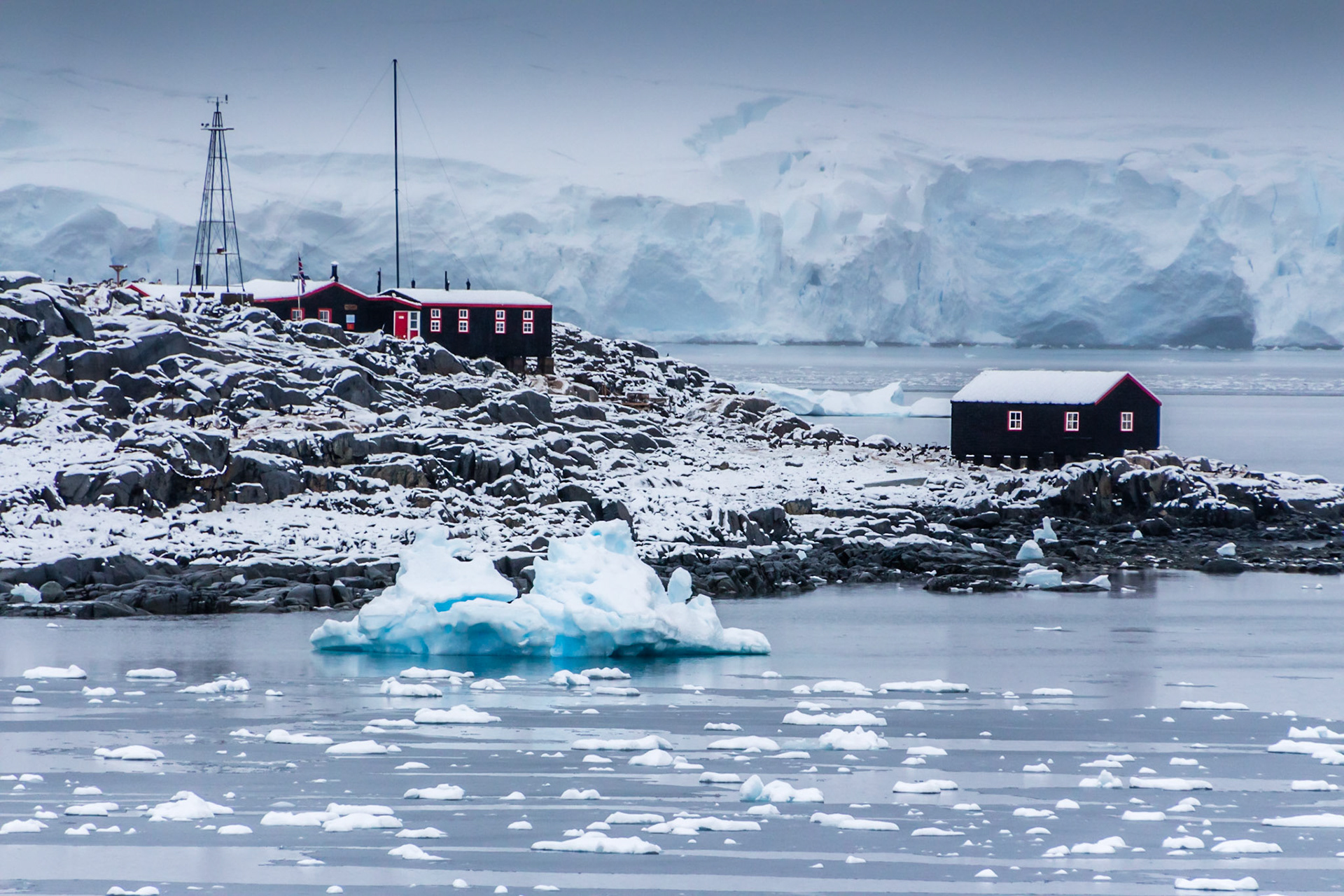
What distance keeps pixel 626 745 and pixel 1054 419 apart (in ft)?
92.2

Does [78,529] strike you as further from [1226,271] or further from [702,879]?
[1226,271]

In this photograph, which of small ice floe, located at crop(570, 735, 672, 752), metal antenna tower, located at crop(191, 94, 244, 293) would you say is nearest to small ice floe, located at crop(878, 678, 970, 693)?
small ice floe, located at crop(570, 735, 672, 752)

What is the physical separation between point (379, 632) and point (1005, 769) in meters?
10.2

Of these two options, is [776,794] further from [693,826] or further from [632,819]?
[632,819]

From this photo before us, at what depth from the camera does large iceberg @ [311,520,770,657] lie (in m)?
21.2

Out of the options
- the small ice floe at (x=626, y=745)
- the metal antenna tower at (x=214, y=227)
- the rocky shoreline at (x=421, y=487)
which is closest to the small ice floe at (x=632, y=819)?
the small ice floe at (x=626, y=745)

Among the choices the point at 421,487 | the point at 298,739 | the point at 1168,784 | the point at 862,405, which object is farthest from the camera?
the point at 862,405

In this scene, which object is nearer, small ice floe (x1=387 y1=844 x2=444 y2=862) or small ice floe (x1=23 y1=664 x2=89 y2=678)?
small ice floe (x1=387 y1=844 x2=444 y2=862)

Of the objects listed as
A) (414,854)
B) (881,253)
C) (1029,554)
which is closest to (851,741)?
(414,854)

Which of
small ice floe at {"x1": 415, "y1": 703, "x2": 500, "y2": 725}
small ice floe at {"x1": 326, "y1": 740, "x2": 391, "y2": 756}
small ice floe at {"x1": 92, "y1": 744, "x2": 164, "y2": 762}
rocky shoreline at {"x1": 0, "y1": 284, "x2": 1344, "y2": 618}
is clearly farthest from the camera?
rocky shoreline at {"x1": 0, "y1": 284, "x2": 1344, "y2": 618}

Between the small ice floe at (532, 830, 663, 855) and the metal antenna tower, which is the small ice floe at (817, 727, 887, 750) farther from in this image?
the metal antenna tower

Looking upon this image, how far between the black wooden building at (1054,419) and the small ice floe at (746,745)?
27.3 m

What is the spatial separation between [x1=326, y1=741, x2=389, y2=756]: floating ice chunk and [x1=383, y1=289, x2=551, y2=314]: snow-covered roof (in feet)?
97.9

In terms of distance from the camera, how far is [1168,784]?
1365 cm
